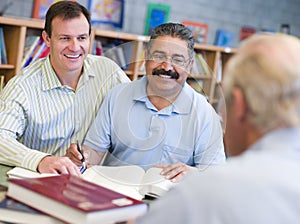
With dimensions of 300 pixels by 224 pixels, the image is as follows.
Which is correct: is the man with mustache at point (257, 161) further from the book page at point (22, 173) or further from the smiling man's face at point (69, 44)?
the smiling man's face at point (69, 44)

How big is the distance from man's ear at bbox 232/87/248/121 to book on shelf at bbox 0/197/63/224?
1.75 ft

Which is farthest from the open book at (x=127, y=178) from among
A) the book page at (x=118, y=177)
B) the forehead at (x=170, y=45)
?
the forehead at (x=170, y=45)

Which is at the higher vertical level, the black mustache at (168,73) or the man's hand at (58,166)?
the black mustache at (168,73)

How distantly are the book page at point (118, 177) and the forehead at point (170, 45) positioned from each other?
0.41 m

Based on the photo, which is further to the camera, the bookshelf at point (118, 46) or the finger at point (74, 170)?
the bookshelf at point (118, 46)

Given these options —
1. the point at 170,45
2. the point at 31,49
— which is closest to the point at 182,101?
the point at 170,45

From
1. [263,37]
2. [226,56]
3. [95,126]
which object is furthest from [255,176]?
[226,56]

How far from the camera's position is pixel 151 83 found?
1.95m

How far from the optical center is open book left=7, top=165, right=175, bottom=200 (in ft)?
5.70

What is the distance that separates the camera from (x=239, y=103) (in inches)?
40.7

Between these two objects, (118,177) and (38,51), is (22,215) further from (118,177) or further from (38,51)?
(38,51)

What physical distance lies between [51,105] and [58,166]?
435 millimetres

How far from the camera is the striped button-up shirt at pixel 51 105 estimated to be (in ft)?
6.68

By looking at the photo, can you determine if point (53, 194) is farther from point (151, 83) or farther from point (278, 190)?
point (151, 83)
